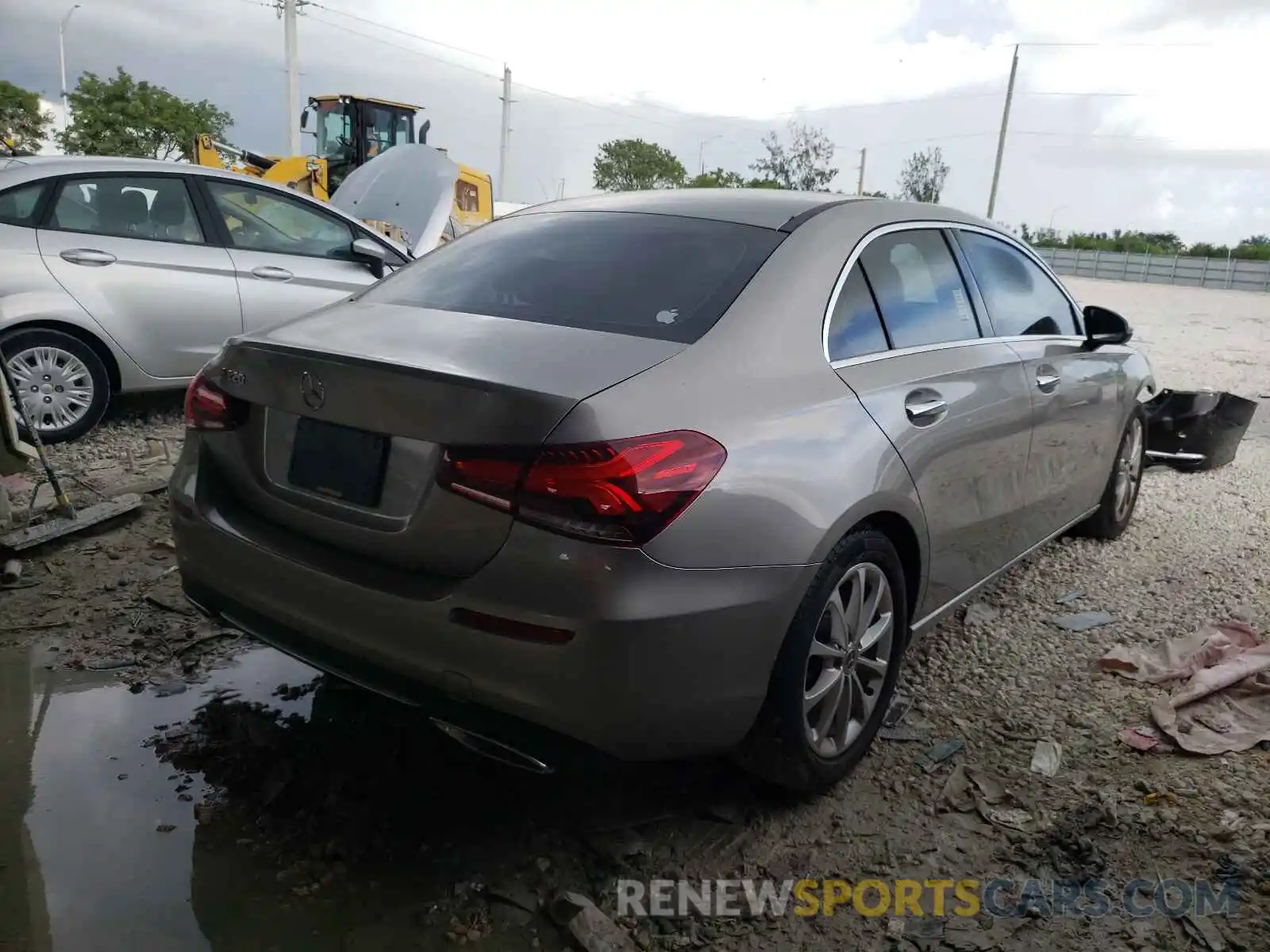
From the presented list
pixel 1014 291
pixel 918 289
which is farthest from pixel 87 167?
pixel 1014 291

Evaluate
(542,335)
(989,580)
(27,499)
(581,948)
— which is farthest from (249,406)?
(27,499)

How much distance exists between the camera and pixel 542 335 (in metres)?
2.43

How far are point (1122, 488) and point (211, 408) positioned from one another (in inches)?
171

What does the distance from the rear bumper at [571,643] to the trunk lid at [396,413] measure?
0.11 metres

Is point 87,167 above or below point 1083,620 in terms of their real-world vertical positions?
above

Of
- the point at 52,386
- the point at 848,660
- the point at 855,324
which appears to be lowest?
the point at 52,386

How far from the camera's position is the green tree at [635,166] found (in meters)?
68.1

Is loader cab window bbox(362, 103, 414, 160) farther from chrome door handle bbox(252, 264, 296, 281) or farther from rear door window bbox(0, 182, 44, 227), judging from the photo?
rear door window bbox(0, 182, 44, 227)

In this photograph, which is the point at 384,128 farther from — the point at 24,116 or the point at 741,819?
the point at 24,116

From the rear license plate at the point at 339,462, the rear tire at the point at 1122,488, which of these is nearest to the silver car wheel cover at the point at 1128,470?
the rear tire at the point at 1122,488

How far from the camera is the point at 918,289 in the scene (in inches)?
128

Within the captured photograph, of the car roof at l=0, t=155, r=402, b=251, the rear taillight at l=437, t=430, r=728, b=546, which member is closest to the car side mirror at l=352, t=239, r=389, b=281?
the car roof at l=0, t=155, r=402, b=251

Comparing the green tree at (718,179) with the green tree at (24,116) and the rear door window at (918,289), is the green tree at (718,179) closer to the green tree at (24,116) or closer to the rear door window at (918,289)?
the green tree at (24,116)

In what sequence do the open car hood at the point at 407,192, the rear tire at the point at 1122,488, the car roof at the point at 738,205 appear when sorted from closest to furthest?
1. the car roof at the point at 738,205
2. the rear tire at the point at 1122,488
3. the open car hood at the point at 407,192
